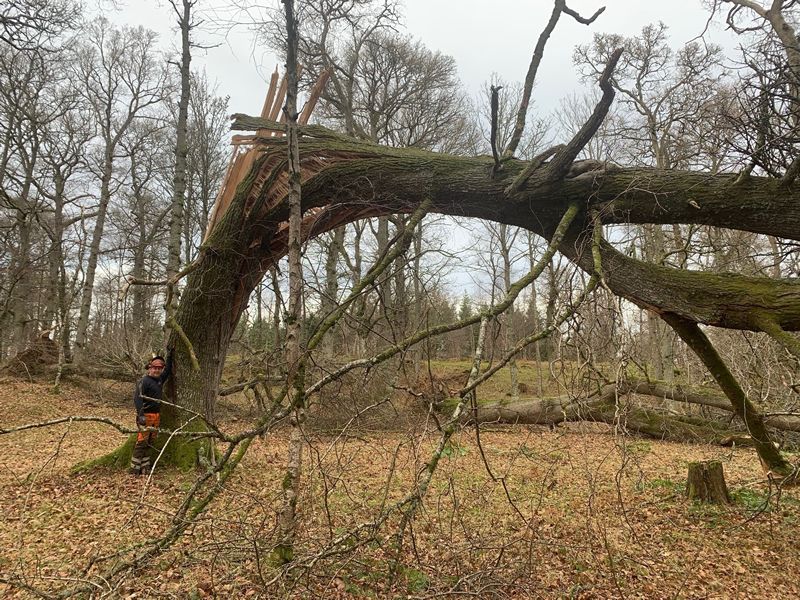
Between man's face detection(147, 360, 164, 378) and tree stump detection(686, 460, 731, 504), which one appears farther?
man's face detection(147, 360, 164, 378)

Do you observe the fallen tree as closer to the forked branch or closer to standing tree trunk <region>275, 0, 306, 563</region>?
the forked branch

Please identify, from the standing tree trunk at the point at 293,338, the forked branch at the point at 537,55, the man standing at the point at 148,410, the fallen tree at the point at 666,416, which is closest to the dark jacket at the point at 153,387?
the man standing at the point at 148,410

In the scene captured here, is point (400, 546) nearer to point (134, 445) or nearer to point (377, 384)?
point (134, 445)

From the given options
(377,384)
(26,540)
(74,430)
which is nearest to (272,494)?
(26,540)

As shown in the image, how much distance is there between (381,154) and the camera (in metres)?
4.75

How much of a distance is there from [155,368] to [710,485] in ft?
22.0

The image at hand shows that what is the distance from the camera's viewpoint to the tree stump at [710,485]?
5.35m

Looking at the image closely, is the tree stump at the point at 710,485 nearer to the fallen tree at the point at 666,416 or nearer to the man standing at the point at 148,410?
the fallen tree at the point at 666,416

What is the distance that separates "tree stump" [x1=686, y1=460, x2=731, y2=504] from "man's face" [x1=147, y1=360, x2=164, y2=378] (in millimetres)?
6525

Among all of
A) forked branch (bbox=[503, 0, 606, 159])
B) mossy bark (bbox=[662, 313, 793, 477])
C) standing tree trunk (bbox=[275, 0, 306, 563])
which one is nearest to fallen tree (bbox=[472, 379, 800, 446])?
mossy bark (bbox=[662, 313, 793, 477])

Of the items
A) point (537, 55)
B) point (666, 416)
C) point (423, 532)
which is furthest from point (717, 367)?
point (666, 416)

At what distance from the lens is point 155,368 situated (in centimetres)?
550

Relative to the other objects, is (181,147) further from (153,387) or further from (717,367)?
(717,367)

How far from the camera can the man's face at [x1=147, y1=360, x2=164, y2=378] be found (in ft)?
18.0
